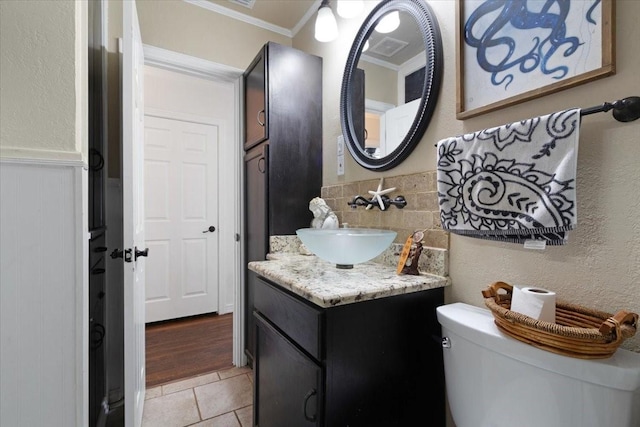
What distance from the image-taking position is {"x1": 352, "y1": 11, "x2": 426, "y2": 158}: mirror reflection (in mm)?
1226

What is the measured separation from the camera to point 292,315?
0.98 meters

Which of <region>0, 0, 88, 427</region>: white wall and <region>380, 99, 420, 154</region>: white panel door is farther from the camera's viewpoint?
<region>380, 99, 420, 154</region>: white panel door

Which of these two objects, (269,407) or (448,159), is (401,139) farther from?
(269,407)

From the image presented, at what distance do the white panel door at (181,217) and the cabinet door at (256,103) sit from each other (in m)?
1.13

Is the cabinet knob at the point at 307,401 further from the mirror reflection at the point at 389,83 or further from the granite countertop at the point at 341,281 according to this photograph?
the mirror reflection at the point at 389,83

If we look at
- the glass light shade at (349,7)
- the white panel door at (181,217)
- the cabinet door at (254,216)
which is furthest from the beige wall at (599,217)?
the white panel door at (181,217)

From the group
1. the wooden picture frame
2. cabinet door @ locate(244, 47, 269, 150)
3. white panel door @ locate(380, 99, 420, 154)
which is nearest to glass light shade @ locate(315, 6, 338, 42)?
cabinet door @ locate(244, 47, 269, 150)

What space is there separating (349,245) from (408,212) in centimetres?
32

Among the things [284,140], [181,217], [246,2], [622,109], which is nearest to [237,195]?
[284,140]

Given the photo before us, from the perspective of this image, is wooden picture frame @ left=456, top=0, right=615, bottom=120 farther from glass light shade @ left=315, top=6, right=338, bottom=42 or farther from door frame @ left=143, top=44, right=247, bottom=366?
door frame @ left=143, top=44, right=247, bottom=366

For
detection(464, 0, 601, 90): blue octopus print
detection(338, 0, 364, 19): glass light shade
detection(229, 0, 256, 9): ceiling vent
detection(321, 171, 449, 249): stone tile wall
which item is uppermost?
detection(229, 0, 256, 9): ceiling vent

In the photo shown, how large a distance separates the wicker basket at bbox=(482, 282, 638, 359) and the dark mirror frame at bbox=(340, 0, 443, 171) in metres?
0.70

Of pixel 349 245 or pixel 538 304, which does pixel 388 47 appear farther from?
pixel 538 304

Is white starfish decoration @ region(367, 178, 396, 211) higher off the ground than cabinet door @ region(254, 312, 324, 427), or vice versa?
white starfish decoration @ region(367, 178, 396, 211)
